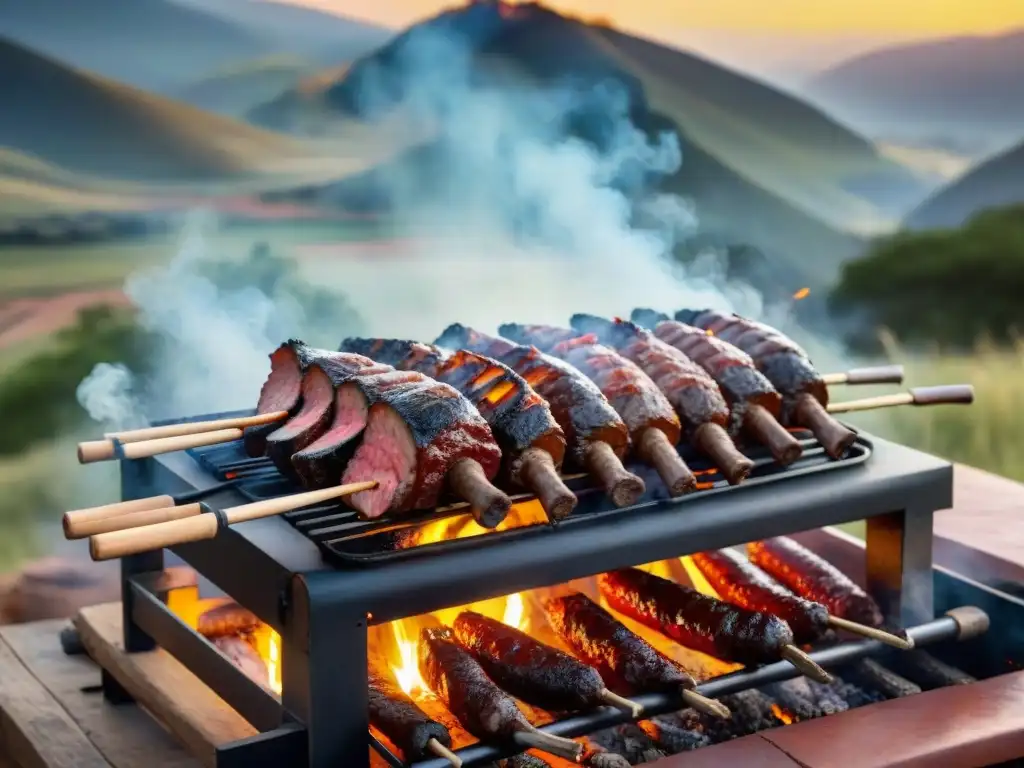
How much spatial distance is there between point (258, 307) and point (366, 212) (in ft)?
3.93

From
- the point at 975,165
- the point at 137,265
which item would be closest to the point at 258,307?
the point at 137,265

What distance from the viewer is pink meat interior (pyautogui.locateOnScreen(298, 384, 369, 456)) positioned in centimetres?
290

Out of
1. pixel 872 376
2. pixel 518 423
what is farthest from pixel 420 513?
pixel 872 376

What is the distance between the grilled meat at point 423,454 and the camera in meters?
2.70

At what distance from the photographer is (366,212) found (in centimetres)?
716

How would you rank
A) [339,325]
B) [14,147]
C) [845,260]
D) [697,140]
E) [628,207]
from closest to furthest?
[14,147], [339,325], [628,207], [697,140], [845,260]

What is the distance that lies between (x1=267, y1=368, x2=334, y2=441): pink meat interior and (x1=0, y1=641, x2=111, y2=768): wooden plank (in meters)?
1.11

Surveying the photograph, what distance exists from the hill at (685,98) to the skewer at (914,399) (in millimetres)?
4420

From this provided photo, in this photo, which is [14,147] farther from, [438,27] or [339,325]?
[438,27]

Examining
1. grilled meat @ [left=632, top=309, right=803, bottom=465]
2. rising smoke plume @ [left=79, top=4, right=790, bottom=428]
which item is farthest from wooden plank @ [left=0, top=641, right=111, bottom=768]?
rising smoke plume @ [left=79, top=4, right=790, bottom=428]

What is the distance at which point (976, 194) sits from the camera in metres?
9.91

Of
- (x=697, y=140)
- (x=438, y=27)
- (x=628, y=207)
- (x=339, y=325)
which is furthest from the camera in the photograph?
(x=697, y=140)

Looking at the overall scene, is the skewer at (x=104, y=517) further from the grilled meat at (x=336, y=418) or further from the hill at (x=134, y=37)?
the hill at (x=134, y=37)

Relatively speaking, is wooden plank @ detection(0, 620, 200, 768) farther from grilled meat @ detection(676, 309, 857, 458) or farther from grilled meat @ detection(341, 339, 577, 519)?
grilled meat @ detection(676, 309, 857, 458)
